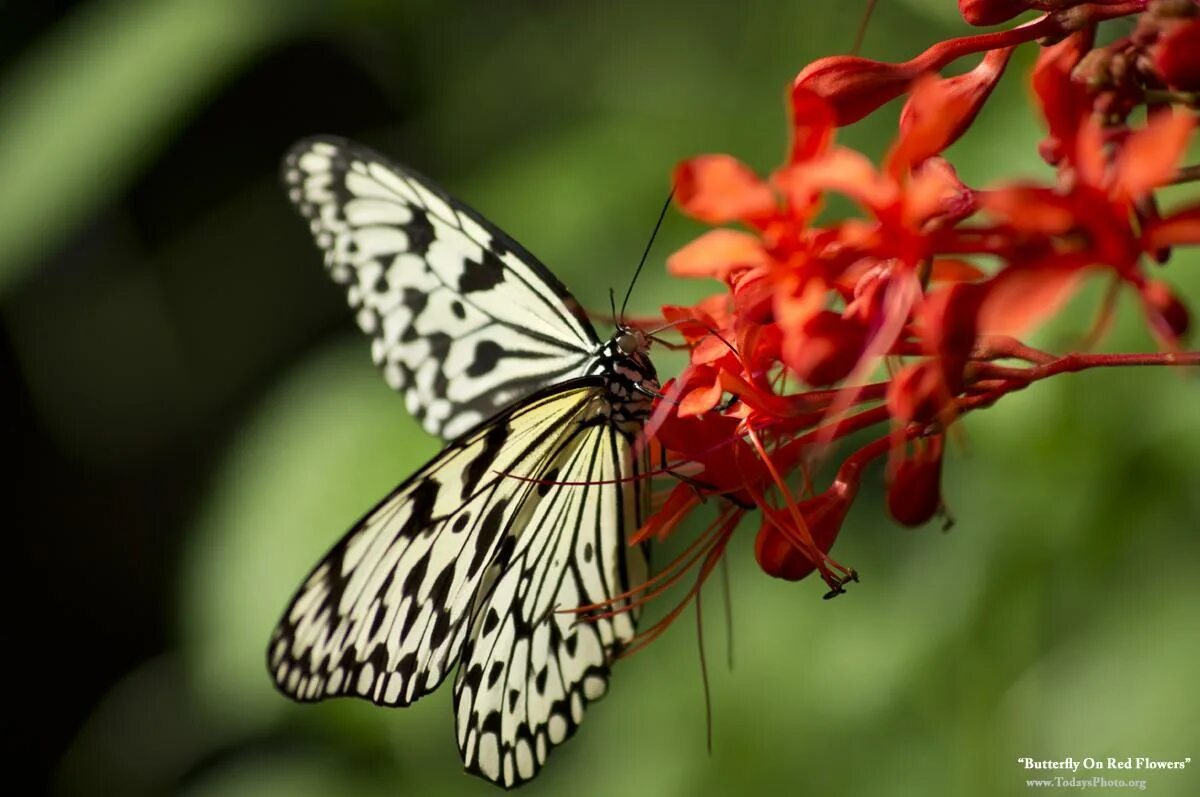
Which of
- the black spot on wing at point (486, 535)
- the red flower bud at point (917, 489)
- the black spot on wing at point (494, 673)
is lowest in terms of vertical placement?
the black spot on wing at point (494, 673)

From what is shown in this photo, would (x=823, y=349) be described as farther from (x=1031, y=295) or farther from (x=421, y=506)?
(x=421, y=506)

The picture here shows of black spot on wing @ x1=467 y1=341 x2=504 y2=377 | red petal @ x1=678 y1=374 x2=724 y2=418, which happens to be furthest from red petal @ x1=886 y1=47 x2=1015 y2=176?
black spot on wing @ x1=467 y1=341 x2=504 y2=377

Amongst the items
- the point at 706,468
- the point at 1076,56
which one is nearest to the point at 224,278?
the point at 706,468

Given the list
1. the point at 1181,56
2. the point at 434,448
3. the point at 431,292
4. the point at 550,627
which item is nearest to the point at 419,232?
the point at 431,292

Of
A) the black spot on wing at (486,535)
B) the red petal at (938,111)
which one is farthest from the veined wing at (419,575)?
the red petal at (938,111)

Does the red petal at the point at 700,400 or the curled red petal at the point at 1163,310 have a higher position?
the red petal at the point at 700,400

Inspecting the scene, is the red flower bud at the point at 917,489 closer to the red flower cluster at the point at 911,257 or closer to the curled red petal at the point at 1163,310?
the red flower cluster at the point at 911,257

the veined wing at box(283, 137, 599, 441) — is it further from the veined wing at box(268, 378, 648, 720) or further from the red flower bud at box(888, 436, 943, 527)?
the red flower bud at box(888, 436, 943, 527)
